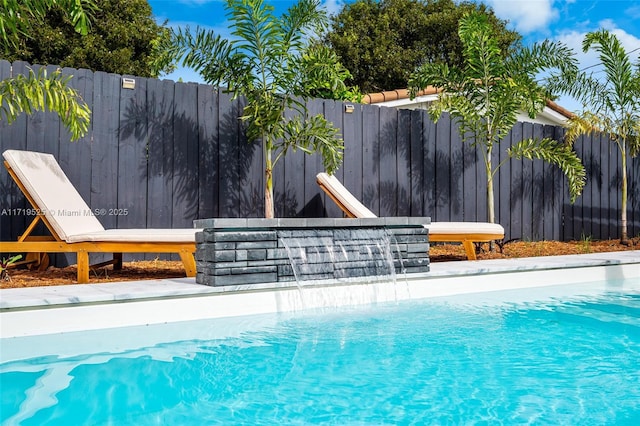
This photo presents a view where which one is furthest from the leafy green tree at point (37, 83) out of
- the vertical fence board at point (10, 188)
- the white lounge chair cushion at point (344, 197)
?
the white lounge chair cushion at point (344, 197)

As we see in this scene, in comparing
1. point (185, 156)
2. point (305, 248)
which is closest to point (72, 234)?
point (305, 248)

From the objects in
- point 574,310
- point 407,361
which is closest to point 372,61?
point 574,310

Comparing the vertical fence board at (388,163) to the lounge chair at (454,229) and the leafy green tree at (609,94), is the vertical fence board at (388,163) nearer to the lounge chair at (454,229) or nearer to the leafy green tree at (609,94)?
the lounge chair at (454,229)

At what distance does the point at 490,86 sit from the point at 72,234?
19.6 ft

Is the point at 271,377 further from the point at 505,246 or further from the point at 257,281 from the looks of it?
the point at 505,246

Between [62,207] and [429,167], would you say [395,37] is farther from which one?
[62,207]

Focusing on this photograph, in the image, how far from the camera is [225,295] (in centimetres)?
452

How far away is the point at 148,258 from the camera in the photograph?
6.86 m

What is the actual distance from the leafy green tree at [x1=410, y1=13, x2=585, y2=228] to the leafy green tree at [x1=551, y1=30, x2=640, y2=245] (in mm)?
1090

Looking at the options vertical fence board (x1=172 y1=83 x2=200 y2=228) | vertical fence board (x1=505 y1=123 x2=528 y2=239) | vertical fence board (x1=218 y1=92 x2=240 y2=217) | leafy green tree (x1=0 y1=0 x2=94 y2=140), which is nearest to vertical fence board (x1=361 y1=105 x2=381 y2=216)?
vertical fence board (x1=218 y1=92 x2=240 y2=217)

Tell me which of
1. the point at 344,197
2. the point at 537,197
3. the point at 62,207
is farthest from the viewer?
the point at 537,197

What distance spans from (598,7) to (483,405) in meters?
27.5

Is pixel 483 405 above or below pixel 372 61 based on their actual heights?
below

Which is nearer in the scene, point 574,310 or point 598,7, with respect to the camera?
point 574,310
